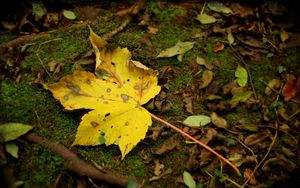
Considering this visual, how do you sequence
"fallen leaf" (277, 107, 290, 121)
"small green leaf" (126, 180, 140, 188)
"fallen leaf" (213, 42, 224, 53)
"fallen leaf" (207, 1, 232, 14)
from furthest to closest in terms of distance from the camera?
"fallen leaf" (207, 1, 232, 14) → "fallen leaf" (213, 42, 224, 53) → "fallen leaf" (277, 107, 290, 121) → "small green leaf" (126, 180, 140, 188)

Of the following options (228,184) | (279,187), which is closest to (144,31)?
(228,184)

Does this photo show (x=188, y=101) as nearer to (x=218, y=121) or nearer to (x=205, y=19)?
(x=218, y=121)

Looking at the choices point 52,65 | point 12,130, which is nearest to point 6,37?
point 52,65

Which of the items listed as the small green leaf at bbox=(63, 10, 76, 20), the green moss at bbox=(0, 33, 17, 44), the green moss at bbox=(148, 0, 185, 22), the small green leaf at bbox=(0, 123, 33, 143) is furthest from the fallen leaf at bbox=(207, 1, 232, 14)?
the small green leaf at bbox=(0, 123, 33, 143)

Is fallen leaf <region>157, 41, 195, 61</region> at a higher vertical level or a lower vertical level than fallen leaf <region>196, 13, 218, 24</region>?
lower

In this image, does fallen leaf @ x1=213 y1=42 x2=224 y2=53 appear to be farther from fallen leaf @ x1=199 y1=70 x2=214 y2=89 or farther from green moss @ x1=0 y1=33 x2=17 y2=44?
green moss @ x1=0 y1=33 x2=17 y2=44

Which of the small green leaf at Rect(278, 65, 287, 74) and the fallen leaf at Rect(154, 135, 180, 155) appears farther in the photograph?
the small green leaf at Rect(278, 65, 287, 74)
